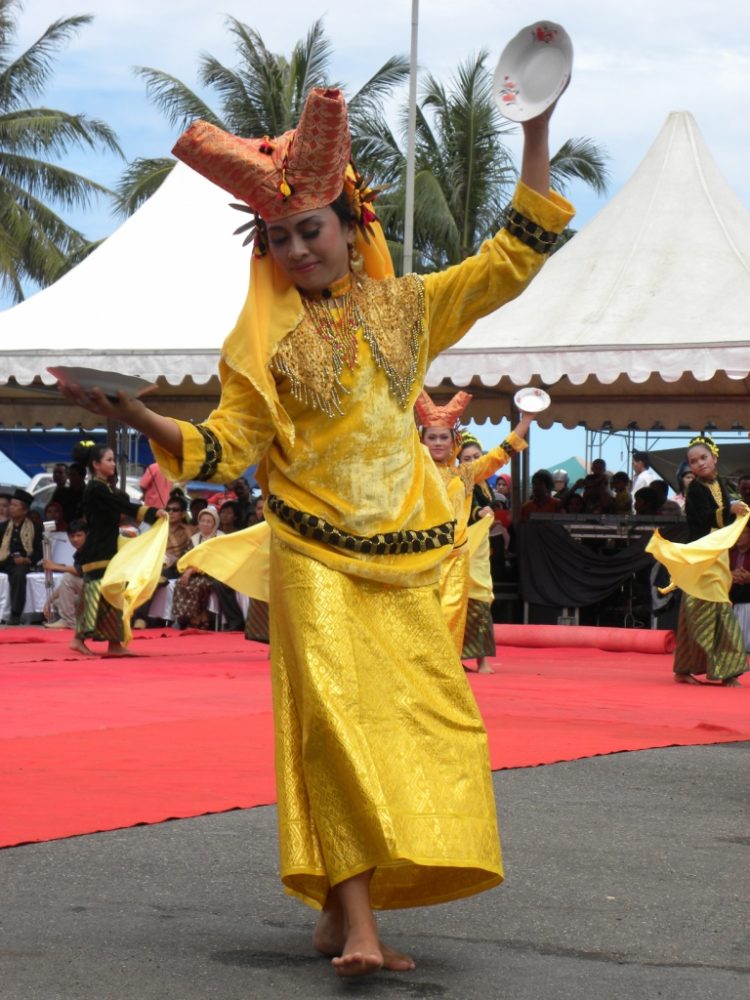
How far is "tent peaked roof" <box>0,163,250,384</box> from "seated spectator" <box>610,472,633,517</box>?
13.7 feet

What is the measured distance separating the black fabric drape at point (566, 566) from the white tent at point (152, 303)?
3461 millimetres

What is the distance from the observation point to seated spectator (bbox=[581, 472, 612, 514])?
54.1ft

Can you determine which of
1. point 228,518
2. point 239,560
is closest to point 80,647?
point 239,560

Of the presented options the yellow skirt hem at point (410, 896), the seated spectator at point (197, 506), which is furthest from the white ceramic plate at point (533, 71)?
the seated spectator at point (197, 506)

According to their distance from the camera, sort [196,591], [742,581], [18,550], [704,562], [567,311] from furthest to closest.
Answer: [18,550] → [196,591] → [567,311] → [742,581] → [704,562]

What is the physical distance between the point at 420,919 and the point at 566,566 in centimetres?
1168

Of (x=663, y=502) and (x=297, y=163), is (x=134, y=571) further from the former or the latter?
(x=297, y=163)

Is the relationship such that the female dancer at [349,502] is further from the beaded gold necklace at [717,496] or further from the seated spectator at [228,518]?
the seated spectator at [228,518]

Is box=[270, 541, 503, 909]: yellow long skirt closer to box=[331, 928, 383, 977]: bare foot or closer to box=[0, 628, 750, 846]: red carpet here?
box=[331, 928, 383, 977]: bare foot

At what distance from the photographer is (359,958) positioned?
10.7 feet

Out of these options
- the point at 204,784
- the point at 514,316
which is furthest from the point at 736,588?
the point at 204,784

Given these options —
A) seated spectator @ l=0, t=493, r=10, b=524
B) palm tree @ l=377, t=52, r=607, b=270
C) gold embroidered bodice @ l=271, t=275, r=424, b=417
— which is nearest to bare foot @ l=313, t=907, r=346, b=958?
gold embroidered bodice @ l=271, t=275, r=424, b=417

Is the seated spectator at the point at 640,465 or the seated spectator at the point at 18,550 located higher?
the seated spectator at the point at 640,465

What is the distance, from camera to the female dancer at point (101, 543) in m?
12.4
